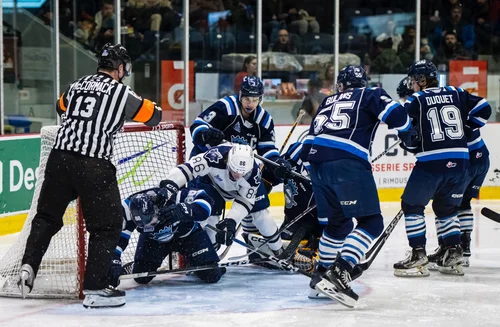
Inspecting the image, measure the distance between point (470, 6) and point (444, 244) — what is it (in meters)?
5.06

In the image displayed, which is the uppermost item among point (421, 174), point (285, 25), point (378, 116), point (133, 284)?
point (285, 25)

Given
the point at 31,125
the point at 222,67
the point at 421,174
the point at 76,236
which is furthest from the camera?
the point at 222,67

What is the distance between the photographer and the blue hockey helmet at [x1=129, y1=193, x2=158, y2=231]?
181 inches

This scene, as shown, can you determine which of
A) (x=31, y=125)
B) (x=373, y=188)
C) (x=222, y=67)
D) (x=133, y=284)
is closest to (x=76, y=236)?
(x=133, y=284)

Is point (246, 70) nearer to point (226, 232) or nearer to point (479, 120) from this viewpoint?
point (479, 120)

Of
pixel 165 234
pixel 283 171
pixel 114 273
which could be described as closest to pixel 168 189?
pixel 165 234

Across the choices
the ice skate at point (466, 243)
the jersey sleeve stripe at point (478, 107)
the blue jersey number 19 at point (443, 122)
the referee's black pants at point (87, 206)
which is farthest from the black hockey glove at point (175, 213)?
the ice skate at point (466, 243)

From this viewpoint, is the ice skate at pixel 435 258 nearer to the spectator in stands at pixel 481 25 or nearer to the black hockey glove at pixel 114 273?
the black hockey glove at pixel 114 273

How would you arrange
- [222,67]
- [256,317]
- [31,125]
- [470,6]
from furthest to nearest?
1. [470,6]
2. [222,67]
3. [31,125]
4. [256,317]

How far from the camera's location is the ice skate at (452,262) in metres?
5.40

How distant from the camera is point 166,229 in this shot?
15.9ft

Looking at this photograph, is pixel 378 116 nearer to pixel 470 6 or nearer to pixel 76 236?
pixel 76 236

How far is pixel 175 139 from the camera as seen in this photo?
5.52 m

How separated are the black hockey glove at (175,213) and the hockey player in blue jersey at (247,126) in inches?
27.8
